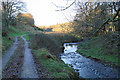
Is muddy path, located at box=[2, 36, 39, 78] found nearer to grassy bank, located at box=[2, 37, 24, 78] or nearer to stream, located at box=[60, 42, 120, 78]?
grassy bank, located at box=[2, 37, 24, 78]

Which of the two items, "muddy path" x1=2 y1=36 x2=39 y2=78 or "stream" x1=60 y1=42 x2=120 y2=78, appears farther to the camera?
"stream" x1=60 y1=42 x2=120 y2=78

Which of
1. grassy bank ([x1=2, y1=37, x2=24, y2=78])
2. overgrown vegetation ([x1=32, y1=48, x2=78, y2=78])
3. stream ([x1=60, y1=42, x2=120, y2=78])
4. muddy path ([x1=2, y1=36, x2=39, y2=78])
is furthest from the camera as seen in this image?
stream ([x1=60, y1=42, x2=120, y2=78])

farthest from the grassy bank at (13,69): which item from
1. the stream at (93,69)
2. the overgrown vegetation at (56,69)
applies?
the stream at (93,69)

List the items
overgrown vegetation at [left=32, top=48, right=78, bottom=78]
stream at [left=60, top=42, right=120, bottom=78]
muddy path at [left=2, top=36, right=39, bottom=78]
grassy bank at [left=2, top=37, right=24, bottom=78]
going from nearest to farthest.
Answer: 1. grassy bank at [left=2, top=37, right=24, bottom=78]
2. muddy path at [left=2, top=36, right=39, bottom=78]
3. overgrown vegetation at [left=32, top=48, right=78, bottom=78]
4. stream at [left=60, top=42, right=120, bottom=78]

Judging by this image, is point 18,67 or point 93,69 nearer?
point 18,67

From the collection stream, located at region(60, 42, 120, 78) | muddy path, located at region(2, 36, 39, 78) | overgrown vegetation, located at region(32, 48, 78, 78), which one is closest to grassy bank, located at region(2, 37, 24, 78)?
muddy path, located at region(2, 36, 39, 78)

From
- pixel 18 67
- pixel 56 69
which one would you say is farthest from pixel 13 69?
pixel 56 69

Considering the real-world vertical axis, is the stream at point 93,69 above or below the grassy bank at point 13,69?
below

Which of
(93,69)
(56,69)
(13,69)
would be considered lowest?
(93,69)

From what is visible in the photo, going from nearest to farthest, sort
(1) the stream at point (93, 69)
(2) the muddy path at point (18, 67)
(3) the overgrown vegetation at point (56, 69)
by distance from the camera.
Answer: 1. (2) the muddy path at point (18, 67)
2. (3) the overgrown vegetation at point (56, 69)
3. (1) the stream at point (93, 69)

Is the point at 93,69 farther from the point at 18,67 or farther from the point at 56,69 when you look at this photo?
the point at 18,67

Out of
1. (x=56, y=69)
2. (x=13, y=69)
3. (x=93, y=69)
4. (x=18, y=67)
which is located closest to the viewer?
(x=13, y=69)

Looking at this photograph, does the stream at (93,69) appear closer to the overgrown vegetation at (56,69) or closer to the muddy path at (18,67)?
the overgrown vegetation at (56,69)

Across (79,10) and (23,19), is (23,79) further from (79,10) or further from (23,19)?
(23,19)
